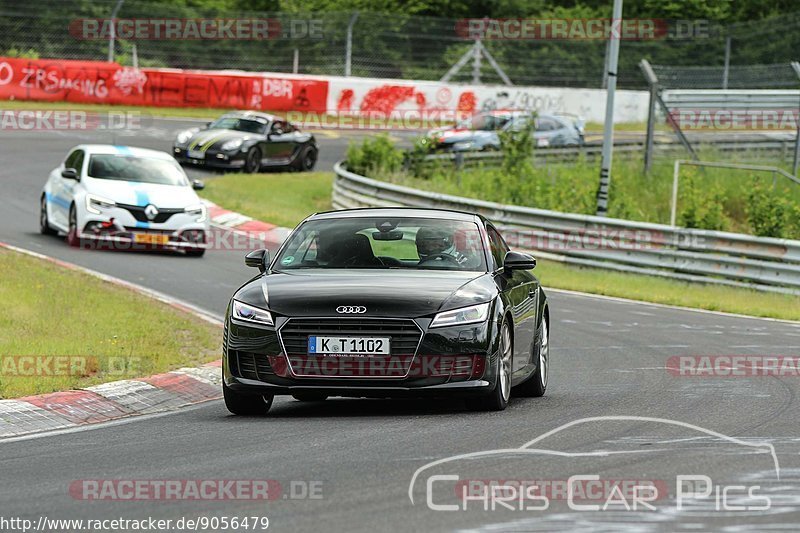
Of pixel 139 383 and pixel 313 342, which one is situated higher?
pixel 313 342

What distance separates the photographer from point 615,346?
14789 mm

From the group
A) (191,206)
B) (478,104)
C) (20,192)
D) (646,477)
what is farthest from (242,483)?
(478,104)

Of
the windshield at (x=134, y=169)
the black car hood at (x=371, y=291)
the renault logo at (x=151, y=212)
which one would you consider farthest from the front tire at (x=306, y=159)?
the black car hood at (x=371, y=291)

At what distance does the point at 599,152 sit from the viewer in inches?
1496

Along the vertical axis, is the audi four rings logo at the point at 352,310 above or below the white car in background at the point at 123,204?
above

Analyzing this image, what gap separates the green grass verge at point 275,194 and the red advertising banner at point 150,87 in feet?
30.5

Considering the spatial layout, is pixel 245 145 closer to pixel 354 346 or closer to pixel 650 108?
pixel 650 108

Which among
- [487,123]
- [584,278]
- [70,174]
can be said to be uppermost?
[487,123]

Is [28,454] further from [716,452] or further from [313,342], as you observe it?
[716,452]

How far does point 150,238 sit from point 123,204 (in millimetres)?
657

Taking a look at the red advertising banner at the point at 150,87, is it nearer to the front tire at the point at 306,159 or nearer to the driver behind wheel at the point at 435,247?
the front tire at the point at 306,159

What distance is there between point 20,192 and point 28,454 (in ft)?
70.5

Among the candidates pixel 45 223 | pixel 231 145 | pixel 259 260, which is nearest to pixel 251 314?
pixel 259 260

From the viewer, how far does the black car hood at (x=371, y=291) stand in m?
9.29
